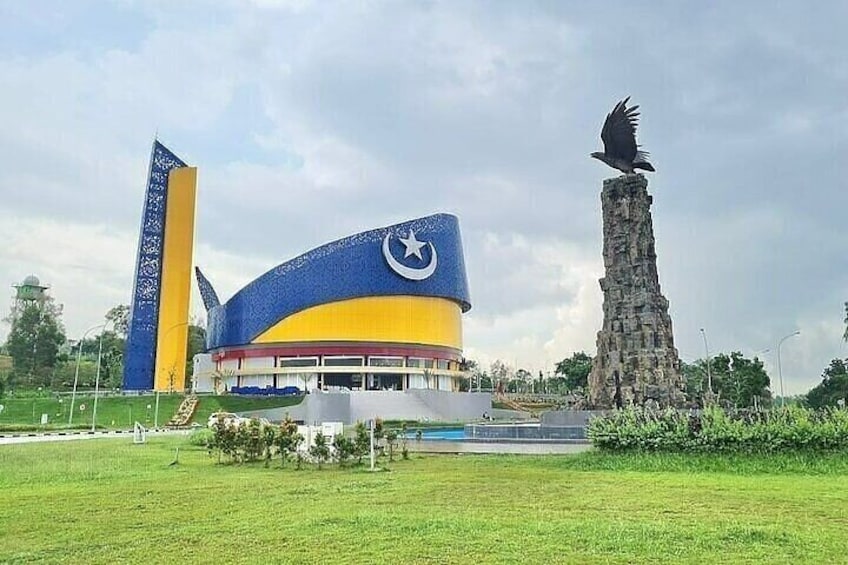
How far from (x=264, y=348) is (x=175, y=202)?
13598 millimetres

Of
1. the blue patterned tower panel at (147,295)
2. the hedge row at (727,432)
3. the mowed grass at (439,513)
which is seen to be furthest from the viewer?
the blue patterned tower panel at (147,295)

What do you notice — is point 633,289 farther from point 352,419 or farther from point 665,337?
point 352,419

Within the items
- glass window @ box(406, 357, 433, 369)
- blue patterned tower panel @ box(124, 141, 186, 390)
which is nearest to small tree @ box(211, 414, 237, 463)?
blue patterned tower panel @ box(124, 141, 186, 390)

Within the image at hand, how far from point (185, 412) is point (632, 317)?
96.8 feet

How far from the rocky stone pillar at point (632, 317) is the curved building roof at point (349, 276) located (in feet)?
113

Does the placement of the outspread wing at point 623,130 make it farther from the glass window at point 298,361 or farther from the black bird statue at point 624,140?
the glass window at point 298,361

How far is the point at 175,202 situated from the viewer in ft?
182

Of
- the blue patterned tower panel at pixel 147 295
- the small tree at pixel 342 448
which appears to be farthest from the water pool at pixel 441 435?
the blue patterned tower panel at pixel 147 295

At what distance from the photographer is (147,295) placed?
176ft

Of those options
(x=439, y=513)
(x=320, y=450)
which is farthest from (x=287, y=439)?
(x=439, y=513)

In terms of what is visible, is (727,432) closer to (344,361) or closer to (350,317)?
(350,317)

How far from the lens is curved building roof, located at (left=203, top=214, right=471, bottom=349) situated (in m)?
57.9

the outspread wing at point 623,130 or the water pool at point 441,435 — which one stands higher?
the outspread wing at point 623,130

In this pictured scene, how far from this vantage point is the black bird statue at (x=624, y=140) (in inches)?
995
